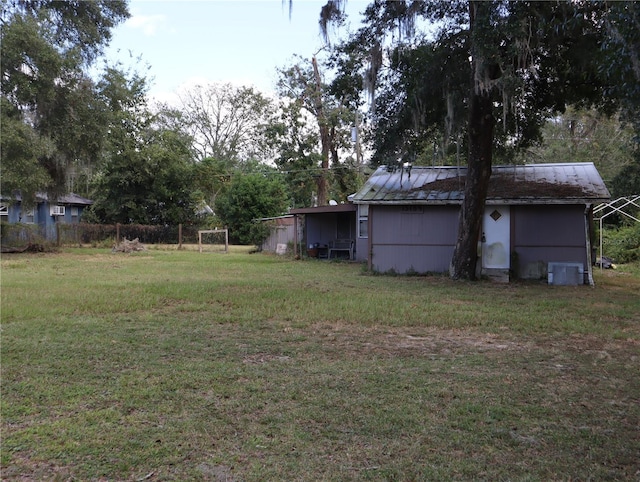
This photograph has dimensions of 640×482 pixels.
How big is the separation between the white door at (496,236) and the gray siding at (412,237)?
3.13 feet

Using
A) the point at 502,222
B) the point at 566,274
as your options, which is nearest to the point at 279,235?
the point at 502,222

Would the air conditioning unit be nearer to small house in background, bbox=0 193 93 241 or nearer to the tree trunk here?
small house in background, bbox=0 193 93 241

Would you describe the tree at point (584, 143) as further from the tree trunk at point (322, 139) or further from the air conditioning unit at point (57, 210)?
the air conditioning unit at point (57, 210)

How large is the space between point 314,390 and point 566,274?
10.6 m

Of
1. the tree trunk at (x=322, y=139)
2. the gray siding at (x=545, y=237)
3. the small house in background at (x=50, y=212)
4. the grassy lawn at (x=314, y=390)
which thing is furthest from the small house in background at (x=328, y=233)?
the small house in background at (x=50, y=212)

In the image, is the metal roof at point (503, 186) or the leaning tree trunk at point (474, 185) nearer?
the leaning tree trunk at point (474, 185)

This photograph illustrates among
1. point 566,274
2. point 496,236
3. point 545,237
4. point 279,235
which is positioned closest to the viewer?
point 566,274

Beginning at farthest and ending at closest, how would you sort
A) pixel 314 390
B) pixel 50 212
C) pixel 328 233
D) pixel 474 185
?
1. pixel 50 212
2. pixel 328 233
3. pixel 474 185
4. pixel 314 390

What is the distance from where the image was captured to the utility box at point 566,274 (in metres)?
12.8

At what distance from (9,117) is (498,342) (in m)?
16.5

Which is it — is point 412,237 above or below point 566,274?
above

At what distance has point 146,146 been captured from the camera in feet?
102

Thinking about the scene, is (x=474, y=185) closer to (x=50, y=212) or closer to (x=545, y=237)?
(x=545, y=237)

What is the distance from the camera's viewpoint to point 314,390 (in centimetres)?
431
